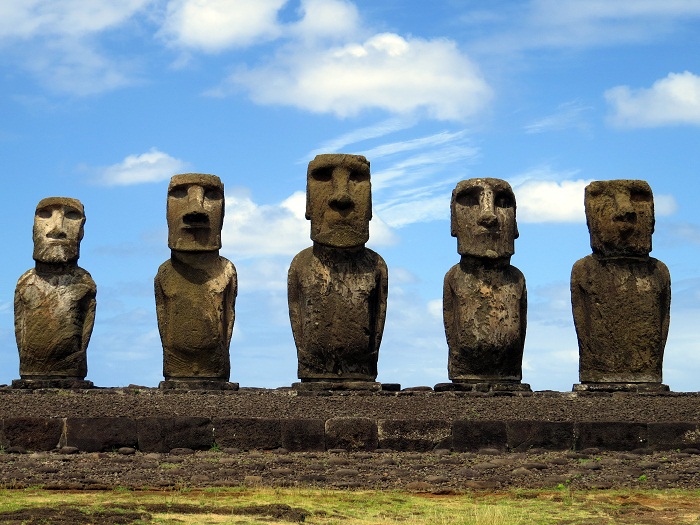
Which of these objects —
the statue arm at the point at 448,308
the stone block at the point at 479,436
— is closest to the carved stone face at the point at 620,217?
the statue arm at the point at 448,308

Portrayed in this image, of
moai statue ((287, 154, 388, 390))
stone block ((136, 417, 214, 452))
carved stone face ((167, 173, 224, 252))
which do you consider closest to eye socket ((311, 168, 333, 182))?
moai statue ((287, 154, 388, 390))

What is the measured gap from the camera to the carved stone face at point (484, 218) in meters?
18.7

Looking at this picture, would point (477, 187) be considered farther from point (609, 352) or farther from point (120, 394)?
point (120, 394)

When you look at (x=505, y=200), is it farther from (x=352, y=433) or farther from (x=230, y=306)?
(x=352, y=433)

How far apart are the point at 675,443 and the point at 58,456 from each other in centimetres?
680

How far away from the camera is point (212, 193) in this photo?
63.5ft

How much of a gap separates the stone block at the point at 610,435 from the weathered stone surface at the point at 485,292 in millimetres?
3396

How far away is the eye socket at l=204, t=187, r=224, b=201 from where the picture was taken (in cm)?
1931

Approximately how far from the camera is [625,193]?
19219 millimetres

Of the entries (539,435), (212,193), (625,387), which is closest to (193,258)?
(212,193)

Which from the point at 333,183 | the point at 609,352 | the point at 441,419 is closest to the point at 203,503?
the point at 441,419

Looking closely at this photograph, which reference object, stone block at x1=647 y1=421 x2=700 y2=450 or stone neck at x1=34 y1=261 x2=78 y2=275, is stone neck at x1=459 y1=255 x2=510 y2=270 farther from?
stone neck at x1=34 y1=261 x2=78 y2=275

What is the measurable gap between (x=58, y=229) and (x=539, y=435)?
330 inches

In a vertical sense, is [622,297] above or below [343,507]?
above
